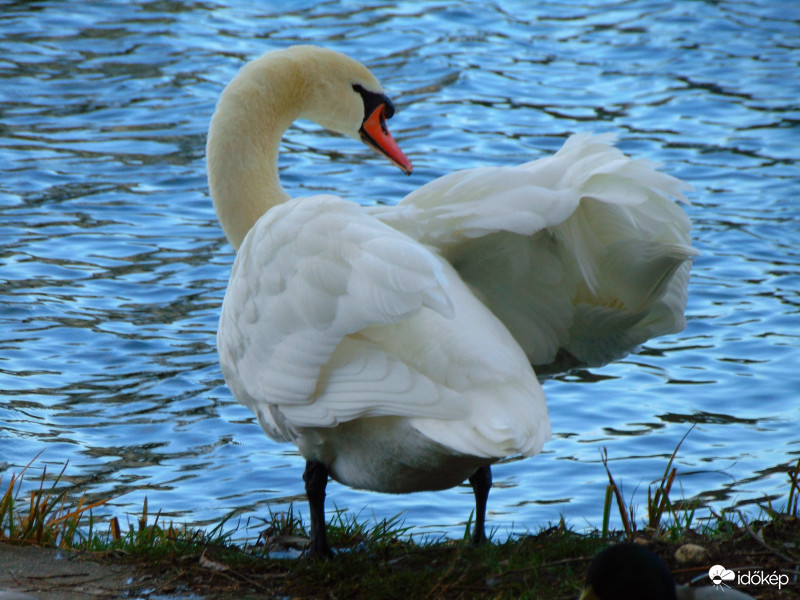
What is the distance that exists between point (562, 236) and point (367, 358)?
0.81m

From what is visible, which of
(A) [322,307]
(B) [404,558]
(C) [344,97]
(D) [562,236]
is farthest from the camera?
(C) [344,97]

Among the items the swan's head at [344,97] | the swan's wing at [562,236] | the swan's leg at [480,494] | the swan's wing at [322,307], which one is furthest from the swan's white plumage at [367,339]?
the swan's head at [344,97]

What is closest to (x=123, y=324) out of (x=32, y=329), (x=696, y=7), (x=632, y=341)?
(x=32, y=329)

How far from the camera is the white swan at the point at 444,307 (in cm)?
366

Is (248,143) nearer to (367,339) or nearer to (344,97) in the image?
(344,97)

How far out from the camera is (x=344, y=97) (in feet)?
17.6

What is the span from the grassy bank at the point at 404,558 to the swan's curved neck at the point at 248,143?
4.10ft

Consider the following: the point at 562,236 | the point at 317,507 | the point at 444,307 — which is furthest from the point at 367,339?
the point at 317,507

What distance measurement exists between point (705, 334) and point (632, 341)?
3.71 m

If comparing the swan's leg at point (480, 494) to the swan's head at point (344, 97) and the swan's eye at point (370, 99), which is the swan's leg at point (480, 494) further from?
the swan's eye at point (370, 99)

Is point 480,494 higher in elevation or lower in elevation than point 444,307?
lower

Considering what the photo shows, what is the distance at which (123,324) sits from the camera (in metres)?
8.49

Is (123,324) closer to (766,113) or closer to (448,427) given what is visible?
(448,427)

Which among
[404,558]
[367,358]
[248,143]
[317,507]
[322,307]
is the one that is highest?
[248,143]
